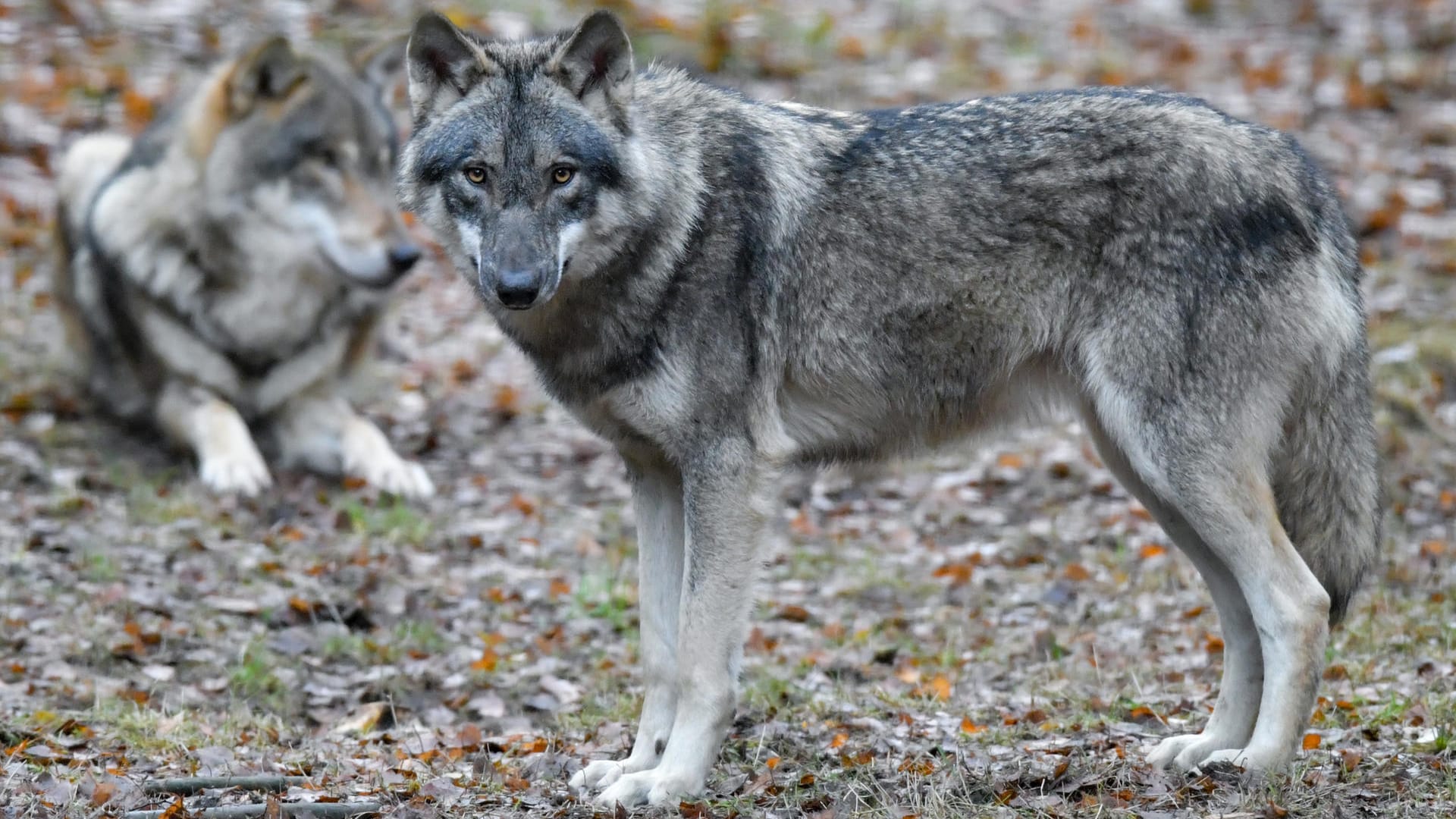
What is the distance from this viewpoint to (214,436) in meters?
8.25

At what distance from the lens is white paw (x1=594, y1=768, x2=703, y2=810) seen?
13.8 ft

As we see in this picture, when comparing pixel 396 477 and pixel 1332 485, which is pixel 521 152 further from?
pixel 396 477

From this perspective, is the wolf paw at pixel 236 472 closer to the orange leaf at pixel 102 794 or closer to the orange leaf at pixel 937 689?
the orange leaf at pixel 102 794

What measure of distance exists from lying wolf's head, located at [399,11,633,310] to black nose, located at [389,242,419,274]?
12.5ft

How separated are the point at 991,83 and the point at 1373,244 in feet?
12.9

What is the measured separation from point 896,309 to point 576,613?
8.20 ft

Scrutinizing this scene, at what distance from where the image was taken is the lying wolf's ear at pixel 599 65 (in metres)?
4.31

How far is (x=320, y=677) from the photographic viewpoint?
18.6ft

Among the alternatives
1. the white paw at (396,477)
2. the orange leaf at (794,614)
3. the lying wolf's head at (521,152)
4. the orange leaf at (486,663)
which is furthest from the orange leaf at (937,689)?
the white paw at (396,477)

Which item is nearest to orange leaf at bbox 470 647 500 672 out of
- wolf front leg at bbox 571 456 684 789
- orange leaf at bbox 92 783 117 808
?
wolf front leg at bbox 571 456 684 789

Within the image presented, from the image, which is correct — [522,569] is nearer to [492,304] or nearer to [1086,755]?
[492,304]

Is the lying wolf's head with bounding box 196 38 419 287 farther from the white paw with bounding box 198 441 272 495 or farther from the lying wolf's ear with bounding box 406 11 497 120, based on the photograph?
the lying wolf's ear with bounding box 406 11 497 120

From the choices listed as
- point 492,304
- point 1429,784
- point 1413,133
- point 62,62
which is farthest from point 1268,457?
point 62,62

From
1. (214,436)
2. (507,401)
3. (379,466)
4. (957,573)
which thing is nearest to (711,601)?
(957,573)
